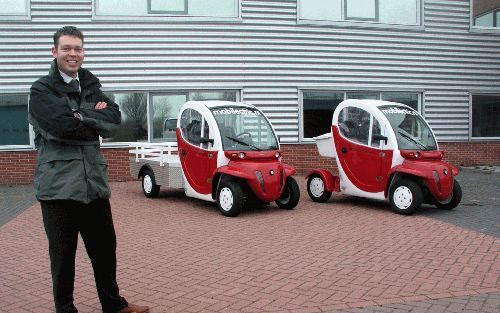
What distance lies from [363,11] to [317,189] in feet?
25.1

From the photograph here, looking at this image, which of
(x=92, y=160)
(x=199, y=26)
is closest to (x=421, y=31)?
(x=199, y=26)

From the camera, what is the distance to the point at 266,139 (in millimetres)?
9164

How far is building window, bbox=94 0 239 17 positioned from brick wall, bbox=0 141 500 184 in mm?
3633

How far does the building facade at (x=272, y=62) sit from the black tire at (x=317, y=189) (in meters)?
3.82

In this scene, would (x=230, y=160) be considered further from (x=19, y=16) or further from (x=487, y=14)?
(x=487, y=14)

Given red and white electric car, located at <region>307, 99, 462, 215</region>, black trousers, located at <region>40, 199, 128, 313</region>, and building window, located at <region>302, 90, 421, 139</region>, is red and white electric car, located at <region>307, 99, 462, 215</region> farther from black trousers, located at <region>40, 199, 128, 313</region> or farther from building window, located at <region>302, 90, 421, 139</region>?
black trousers, located at <region>40, 199, 128, 313</region>

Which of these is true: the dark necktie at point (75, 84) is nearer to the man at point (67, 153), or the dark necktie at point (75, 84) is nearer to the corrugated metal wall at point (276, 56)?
the man at point (67, 153)

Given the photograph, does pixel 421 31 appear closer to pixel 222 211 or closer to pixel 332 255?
pixel 222 211

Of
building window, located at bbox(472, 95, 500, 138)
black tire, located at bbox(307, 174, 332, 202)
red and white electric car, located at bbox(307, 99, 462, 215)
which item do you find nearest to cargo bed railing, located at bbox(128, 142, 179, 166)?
black tire, located at bbox(307, 174, 332, 202)

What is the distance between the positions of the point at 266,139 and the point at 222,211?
4.95 feet

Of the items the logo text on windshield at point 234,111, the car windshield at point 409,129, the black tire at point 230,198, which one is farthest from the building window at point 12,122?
the car windshield at point 409,129

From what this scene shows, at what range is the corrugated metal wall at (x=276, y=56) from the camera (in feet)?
44.3

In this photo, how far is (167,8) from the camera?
46.2 feet

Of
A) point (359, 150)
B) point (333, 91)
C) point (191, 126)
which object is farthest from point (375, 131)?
point (333, 91)
